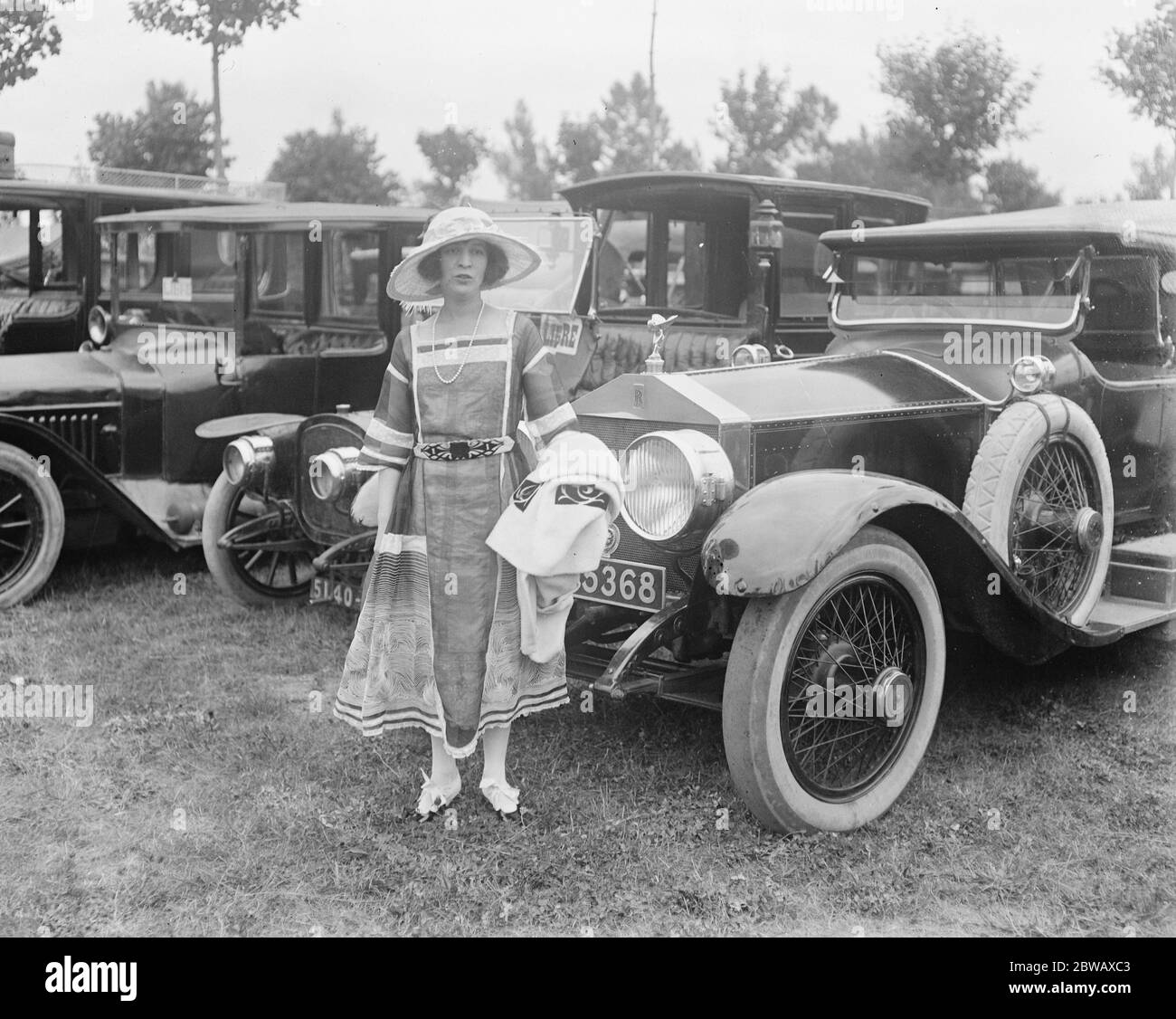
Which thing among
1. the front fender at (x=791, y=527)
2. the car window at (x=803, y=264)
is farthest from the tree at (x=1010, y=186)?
the front fender at (x=791, y=527)

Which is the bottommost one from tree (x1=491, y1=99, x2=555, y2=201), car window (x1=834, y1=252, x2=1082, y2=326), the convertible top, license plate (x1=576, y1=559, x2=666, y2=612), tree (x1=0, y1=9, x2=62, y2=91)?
license plate (x1=576, y1=559, x2=666, y2=612)

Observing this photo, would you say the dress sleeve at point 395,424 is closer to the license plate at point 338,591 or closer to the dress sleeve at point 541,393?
the dress sleeve at point 541,393

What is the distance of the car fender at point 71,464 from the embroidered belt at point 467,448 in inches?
121

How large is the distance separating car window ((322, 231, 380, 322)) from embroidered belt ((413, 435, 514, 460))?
3454mm

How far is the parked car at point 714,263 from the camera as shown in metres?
6.88

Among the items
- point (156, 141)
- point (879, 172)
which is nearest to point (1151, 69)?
point (156, 141)

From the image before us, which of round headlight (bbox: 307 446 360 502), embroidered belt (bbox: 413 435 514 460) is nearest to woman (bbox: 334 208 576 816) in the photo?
embroidered belt (bbox: 413 435 514 460)

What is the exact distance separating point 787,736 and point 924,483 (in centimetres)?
135

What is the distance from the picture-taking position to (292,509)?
210 inches

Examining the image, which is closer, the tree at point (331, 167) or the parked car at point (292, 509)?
the parked car at point (292, 509)

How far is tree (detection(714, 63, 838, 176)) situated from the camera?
24.0 meters

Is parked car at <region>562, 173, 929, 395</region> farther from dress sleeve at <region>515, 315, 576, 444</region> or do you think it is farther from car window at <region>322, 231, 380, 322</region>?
dress sleeve at <region>515, 315, 576, 444</region>
